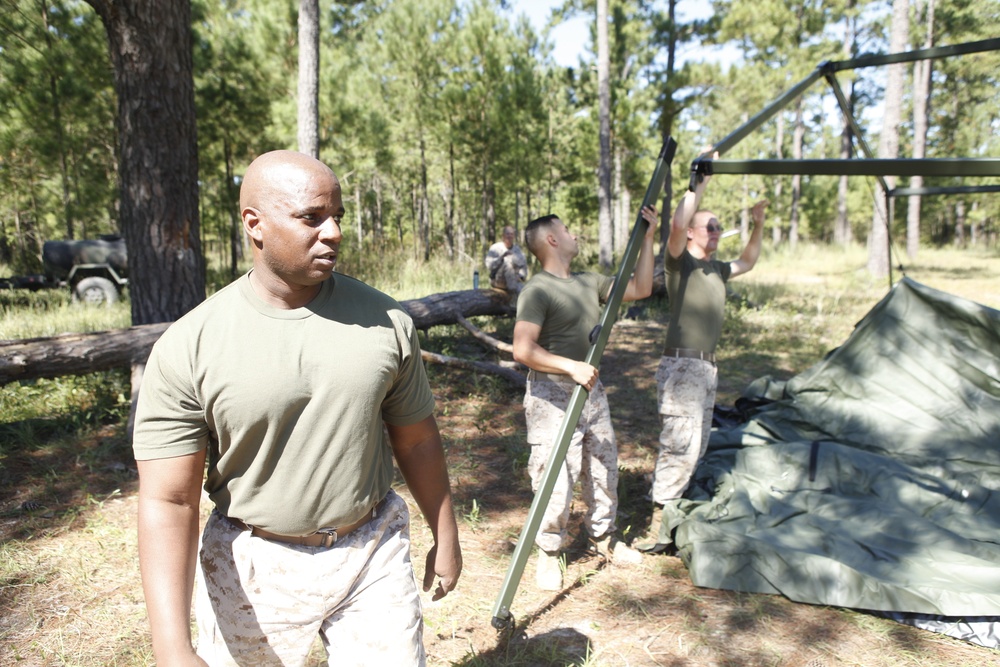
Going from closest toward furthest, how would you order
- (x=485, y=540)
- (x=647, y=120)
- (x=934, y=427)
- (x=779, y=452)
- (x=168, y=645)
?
(x=168, y=645) → (x=485, y=540) → (x=779, y=452) → (x=934, y=427) → (x=647, y=120)

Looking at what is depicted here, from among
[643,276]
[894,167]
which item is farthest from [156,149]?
[894,167]

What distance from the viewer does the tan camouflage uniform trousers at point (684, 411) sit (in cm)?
375

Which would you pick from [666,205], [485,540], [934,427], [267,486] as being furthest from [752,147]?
[267,486]

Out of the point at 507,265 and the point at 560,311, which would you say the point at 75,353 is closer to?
the point at 560,311

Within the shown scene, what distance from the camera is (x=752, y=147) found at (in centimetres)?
3106

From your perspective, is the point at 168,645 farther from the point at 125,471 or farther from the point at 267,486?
the point at 125,471

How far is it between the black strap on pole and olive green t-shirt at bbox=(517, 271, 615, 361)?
0.41 metres

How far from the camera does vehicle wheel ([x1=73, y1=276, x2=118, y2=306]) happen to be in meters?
12.8

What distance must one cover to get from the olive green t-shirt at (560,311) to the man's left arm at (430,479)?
1.47 metres

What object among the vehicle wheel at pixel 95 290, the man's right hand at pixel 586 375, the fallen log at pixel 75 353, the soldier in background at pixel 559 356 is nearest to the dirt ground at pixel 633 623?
the soldier in background at pixel 559 356

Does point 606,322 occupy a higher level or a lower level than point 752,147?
lower

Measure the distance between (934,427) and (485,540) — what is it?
3.24 m

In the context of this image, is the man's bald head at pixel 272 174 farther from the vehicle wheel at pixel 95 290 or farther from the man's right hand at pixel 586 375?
the vehicle wheel at pixel 95 290

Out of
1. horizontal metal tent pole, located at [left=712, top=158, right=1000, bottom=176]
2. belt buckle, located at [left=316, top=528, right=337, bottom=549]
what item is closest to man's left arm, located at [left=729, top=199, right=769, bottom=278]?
horizontal metal tent pole, located at [left=712, top=158, right=1000, bottom=176]
